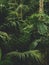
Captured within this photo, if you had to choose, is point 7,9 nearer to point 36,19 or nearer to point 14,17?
point 14,17

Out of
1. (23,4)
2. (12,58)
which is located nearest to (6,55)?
(12,58)

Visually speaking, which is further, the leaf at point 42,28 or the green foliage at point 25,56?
the leaf at point 42,28

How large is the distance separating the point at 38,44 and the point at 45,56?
497 millimetres

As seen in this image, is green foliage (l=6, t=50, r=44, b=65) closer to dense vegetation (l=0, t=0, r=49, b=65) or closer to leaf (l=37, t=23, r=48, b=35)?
dense vegetation (l=0, t=0, r=49, b=65)

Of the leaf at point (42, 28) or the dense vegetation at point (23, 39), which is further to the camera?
the leaf at point (42, 28)

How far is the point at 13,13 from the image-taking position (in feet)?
34.6

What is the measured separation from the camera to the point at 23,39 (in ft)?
31.8

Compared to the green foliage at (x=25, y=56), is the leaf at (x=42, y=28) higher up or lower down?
higher up

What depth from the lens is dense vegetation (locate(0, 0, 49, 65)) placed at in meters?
9.09

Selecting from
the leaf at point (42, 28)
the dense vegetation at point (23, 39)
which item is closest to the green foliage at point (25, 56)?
the dense vegetation at point (23, 39)

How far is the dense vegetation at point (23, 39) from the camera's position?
9.09 meters

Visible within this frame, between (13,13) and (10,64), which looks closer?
(10,64)

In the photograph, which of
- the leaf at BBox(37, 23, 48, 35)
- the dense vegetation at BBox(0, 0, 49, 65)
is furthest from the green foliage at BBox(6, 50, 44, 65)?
the leaf at BBox(37, 23, 48, 35)

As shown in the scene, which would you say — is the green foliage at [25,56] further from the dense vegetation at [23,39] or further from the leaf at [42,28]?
the leaf at [42,28]
